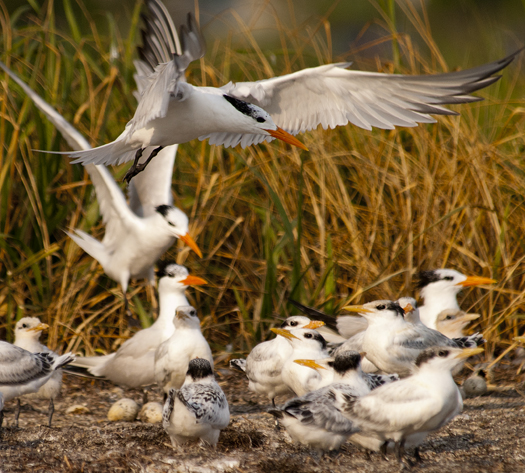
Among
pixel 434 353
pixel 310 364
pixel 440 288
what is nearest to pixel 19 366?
pixel 310 364

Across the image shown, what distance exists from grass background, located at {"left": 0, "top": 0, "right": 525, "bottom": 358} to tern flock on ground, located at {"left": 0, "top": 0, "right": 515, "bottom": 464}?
1.30ft

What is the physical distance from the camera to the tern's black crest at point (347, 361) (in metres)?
3.59

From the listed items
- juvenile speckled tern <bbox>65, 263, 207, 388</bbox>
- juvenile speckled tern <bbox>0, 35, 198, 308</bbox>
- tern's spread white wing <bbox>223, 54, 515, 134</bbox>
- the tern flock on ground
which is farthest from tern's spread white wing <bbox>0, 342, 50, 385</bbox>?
tern's spread white wing <bbox>223, 54, 515, 134</bbox>

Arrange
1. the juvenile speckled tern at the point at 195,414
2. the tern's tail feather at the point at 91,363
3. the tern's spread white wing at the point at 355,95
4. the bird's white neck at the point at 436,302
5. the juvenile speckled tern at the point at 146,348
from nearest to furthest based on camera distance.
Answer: the juvenile speckled tern at the point at 195,414
the tern's spread white wing at the point at 355,95
the juvenile speckled tern at the point at 146,348
the tern's tail feather at the point at 91,363
the bird's white neck at the point at 436,302

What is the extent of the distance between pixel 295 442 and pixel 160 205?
2.21 meters

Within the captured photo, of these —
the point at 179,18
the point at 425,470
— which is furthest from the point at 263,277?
the point at 179,18

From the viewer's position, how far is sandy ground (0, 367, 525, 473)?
3.15 meters

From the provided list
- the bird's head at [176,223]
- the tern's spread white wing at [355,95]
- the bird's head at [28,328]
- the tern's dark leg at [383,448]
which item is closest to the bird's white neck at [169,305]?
the bird's head at [176,223]

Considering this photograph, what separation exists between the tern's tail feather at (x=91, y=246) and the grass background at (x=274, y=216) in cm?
24

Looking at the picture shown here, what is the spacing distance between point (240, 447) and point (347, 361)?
26.5 inches

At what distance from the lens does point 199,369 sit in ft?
12.4

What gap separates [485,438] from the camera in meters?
3.64

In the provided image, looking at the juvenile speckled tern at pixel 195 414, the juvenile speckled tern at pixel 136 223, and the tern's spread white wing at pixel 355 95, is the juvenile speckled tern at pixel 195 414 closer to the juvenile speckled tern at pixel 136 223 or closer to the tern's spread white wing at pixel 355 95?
the juvenile speckled tern at pixel 136 223

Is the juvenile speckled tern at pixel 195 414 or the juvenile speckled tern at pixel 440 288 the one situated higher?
the juvenile speckled tern at pixel 440 288
